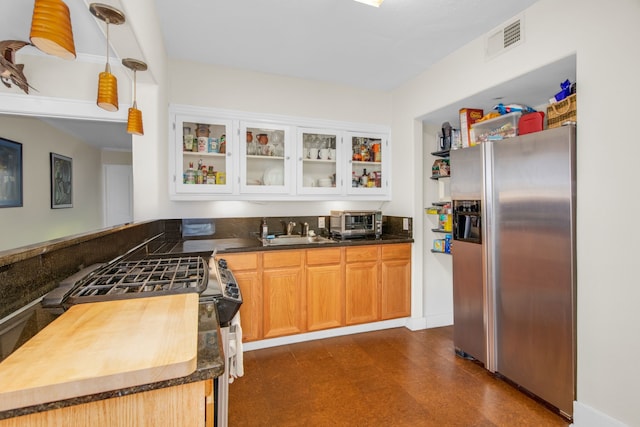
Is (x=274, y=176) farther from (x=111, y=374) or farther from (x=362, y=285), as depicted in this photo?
(x=111, y=374)

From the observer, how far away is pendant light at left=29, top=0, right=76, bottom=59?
3.14 feet

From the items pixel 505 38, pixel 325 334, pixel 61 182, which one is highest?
pixel 505 38

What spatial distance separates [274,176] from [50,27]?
86.4 inches

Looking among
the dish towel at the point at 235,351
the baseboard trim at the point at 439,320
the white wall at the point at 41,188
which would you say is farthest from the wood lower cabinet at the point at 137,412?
the white wall at the point at 41,188

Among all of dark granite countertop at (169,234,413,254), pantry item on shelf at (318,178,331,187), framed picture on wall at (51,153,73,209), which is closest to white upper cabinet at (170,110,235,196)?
dark granite countertop at (169,234,413,254)

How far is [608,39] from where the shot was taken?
1.62m

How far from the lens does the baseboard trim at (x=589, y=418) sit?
1.58 m

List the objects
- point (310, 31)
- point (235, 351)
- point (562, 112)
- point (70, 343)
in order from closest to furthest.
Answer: point (70, 343) < point (235, 351) < point (562, 112) < point (310, 31)

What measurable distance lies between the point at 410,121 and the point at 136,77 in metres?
2.47

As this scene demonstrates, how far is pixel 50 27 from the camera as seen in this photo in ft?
3.18

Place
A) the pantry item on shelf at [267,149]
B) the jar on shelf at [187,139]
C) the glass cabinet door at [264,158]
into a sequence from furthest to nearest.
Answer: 1. the pantry item on shelf at [267,149]
2. the glass cabinet door at [264,158]
3. the jar on shelf at [187,139]

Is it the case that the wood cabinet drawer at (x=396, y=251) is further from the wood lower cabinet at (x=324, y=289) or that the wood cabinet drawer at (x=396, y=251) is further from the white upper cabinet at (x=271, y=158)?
the white upper cabinet at (x=271, y=158)

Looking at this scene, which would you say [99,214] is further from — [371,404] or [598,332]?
[598,332]

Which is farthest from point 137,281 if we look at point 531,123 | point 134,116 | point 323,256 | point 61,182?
point 61,182
